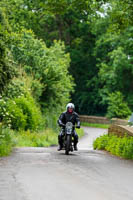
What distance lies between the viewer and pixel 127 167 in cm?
1212

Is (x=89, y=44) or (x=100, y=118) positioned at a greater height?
(x=89, y=44)

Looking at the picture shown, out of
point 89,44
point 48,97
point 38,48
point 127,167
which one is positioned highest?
point 89,44

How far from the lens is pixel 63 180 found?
9.05 m

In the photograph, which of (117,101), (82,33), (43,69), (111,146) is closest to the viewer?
(111,146)

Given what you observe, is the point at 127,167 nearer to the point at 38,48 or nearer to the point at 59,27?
the point at 38,48

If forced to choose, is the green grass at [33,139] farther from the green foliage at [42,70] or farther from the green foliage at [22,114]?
the green foliage at [42,70]

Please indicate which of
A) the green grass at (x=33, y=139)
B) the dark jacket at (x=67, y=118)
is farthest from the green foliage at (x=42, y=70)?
the dark jacket at (x=67, y=118)

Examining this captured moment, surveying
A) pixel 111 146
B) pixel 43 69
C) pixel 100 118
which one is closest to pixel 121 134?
pixel 111 146

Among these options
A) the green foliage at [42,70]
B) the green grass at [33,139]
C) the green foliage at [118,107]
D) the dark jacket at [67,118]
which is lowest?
the green grass at [33,139]

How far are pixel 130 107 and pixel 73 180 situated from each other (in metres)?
41.8

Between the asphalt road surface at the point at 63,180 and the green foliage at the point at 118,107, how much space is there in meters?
35.1

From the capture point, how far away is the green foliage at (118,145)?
49.1ft

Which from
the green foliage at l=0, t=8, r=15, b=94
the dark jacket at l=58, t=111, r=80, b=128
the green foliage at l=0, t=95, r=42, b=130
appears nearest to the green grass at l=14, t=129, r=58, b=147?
the green foliage at l=0, t=95, r=42, b=130

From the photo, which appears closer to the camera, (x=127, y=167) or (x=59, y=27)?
(x=127, y=167)
